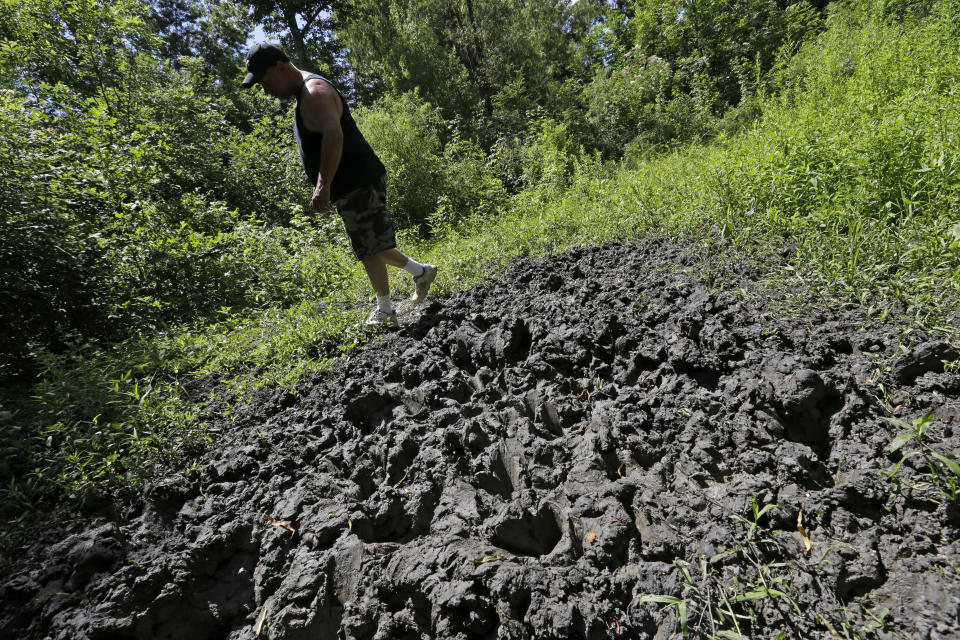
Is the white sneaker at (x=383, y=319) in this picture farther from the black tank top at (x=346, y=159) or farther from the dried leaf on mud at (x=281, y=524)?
the dried leaf on mud at (x=281, y=524)

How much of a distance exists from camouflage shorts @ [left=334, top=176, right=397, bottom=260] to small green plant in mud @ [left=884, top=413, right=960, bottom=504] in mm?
3007

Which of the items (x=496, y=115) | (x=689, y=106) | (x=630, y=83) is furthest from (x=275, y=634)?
(x=496, y=115)

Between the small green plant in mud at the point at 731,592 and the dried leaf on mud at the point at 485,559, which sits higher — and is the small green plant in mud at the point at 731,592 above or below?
below

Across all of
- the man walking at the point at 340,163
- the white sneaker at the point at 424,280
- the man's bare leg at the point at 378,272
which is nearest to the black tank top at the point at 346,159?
the man walking at the point at 340,163

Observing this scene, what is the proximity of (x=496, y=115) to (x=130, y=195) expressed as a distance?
11.5 metres

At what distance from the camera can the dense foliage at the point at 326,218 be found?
7.72 ft

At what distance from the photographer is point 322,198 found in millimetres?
2881

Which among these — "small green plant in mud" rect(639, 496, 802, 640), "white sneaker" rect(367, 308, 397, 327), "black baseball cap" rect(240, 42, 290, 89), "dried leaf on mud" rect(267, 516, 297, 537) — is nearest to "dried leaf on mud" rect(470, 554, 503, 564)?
"small green plant in mud" rect(639, 496, 802, 640)

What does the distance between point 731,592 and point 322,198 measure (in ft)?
9.76

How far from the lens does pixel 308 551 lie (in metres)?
1.61

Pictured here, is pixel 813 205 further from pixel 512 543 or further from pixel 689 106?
pixel 689 106

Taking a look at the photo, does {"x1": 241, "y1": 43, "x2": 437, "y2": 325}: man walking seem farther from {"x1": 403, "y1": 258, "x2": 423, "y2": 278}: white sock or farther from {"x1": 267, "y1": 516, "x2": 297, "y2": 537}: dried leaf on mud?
{"x1": 267, "y1": 516, "x2": 297, "y2": 537}: dried leaf on mud

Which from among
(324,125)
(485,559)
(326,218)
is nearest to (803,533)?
(485,559)

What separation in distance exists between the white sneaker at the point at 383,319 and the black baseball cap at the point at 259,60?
181cm
